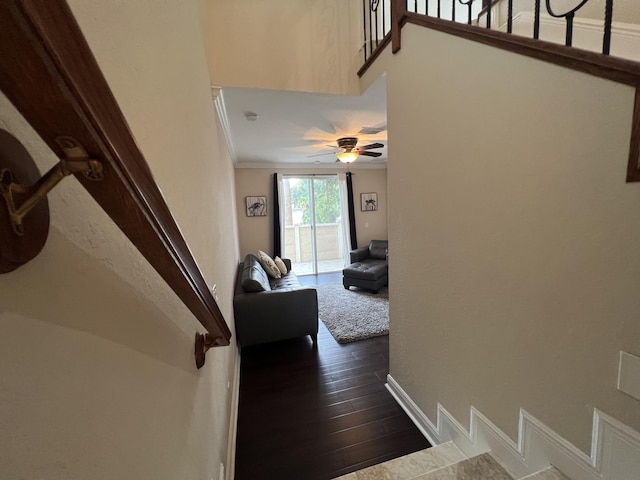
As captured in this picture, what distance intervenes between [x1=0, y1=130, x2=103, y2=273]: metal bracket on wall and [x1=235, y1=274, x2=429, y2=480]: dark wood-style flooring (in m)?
2.00

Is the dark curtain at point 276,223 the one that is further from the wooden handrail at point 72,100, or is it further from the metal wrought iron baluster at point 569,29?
the wooden handrail at point 72,100

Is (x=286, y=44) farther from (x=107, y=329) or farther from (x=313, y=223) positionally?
(x=313, y=223)

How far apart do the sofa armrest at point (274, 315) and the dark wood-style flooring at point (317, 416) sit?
0.23m

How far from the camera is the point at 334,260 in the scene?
22.3 ft

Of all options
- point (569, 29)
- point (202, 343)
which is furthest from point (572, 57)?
point (202, 343)

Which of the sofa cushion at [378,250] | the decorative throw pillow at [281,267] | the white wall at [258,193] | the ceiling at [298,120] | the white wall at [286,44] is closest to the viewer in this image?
the white wall at [286,44]

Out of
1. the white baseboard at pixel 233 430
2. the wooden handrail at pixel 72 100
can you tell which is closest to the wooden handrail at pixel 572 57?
the wooden handrail at pixel 72 100

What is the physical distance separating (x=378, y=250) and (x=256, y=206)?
110 inches

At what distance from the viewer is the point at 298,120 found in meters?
3.00

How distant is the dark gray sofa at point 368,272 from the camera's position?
4742 mm

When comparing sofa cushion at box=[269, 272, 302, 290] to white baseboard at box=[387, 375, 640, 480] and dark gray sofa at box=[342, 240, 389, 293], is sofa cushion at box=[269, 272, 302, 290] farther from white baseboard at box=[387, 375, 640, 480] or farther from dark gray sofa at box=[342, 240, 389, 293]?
white baseboard at box=[387, 375, 640, 480]

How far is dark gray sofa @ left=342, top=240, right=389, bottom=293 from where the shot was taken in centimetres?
474

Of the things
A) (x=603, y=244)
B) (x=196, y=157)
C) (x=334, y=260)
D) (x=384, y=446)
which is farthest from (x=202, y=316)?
(x=334, y=260)

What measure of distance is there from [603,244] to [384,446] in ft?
5.70
